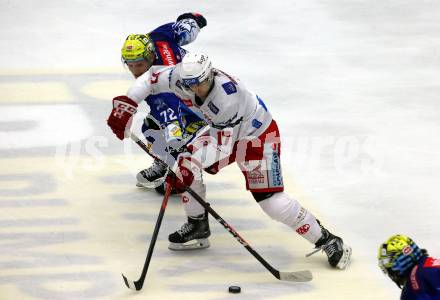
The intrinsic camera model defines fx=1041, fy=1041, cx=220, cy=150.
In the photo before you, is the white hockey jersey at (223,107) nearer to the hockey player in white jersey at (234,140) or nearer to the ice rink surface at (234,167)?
the hockey player in white jersey at (234,140)

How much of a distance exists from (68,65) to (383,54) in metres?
3.26

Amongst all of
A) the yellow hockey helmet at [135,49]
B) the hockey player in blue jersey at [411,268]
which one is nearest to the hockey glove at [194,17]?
the yellow hockey helmet at [135,49]

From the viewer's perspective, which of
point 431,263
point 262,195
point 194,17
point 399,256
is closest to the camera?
point 431,263

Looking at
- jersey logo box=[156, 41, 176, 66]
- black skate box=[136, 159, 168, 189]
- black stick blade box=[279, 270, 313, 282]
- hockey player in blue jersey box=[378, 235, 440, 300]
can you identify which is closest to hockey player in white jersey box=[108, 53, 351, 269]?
black stick blade box=[279, 270, 313, 282]

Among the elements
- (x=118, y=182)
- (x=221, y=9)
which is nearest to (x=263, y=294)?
(x=118, y=182)

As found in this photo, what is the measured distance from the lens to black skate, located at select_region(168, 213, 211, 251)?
693 cm

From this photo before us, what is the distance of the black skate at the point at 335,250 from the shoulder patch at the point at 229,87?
112cm

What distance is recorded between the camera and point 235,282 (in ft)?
21.2

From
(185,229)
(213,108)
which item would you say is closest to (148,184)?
(185,229)

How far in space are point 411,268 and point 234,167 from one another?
3697mm

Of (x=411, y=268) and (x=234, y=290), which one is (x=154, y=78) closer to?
(x=234, y=290)

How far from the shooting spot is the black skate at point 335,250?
6.57 m

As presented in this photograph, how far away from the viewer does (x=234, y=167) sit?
27.6 ft

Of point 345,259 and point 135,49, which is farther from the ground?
point 135,49
